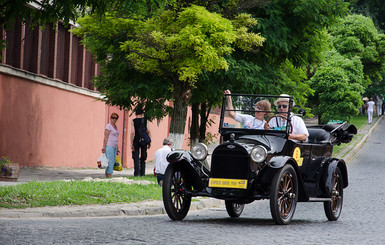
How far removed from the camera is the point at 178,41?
1798 centimetres

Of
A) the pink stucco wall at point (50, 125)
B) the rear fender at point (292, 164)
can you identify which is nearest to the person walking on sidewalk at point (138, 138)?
the pink stucco wall at point (50, 125)

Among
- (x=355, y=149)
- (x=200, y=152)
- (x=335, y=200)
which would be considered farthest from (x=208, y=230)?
(x=355, y=149)

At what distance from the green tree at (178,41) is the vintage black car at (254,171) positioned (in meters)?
6.19

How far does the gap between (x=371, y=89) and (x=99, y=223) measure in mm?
57007

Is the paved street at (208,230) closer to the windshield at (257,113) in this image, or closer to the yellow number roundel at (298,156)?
the yellow number roundel at (298,156)

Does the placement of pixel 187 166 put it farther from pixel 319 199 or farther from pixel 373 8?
pixel 373 8

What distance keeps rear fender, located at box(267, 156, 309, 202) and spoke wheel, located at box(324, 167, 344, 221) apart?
36.0 inches

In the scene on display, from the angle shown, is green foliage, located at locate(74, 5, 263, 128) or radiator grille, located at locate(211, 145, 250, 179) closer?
radiator grille, located at locate(211, 145, 250, 179)

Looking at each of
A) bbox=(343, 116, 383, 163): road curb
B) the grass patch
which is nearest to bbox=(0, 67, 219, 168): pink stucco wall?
the grass patch

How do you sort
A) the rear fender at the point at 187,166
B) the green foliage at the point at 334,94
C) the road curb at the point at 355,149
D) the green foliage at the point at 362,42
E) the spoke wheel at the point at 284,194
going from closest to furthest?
the spoke wheel at the point at 284,194 < the rear fender at the point at 187,166 < the road curb at the point at 355,149 < the green foliage at the point at 334,94 < the green foliage at the point at 362,42

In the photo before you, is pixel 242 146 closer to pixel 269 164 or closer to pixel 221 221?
pixel 269 164

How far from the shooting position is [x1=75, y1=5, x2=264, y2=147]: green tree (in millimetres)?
17900

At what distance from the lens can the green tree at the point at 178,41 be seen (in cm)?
1790

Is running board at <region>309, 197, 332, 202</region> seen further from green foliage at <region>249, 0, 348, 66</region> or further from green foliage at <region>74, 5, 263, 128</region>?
green foliage at <region>249, 0, 348, 66</region>
